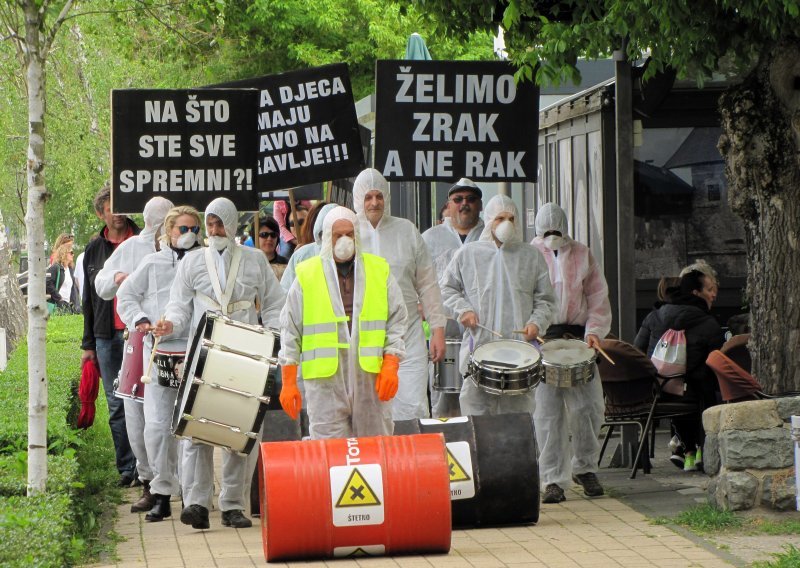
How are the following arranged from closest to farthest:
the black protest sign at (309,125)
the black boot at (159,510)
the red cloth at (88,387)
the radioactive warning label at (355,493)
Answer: the radioactive warning label at (355,493)
the black boot at (159,510)
the red cloth at (88,387)
the black protest sign at (309,125)

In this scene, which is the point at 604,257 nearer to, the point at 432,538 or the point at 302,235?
the point at 302,235

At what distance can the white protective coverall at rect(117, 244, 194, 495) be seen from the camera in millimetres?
9680

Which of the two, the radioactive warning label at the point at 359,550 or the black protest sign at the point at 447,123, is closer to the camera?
the radioactive warning label at the point at 359,550

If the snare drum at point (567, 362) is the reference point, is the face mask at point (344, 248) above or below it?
above

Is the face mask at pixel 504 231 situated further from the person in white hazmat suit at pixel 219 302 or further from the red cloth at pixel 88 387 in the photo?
the red cloth at pixel 88 387

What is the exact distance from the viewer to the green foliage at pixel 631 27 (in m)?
8.98

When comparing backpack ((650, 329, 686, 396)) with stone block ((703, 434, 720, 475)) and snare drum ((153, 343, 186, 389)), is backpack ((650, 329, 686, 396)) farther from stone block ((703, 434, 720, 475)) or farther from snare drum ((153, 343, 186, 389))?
snare drum ((153, 343, 186, 389))

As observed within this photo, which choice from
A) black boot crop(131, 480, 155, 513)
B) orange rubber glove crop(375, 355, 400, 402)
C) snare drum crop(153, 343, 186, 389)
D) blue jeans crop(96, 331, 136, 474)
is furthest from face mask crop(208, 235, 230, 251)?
blue jeans crop(96, 331, 136, 474)

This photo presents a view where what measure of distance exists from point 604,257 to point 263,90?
3.20 meters

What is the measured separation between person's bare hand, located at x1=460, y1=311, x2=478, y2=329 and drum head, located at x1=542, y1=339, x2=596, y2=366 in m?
0.48

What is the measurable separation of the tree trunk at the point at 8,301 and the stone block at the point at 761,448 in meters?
15.2

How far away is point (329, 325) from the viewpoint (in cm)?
866

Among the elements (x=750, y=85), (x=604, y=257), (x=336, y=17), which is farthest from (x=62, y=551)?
(x=336, y=17)

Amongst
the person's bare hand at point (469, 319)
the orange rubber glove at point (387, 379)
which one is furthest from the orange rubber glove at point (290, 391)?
the person's bare hand at point (469, 319)
